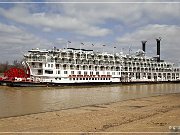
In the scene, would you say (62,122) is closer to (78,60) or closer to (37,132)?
(37,132)

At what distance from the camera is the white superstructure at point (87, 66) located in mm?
54062

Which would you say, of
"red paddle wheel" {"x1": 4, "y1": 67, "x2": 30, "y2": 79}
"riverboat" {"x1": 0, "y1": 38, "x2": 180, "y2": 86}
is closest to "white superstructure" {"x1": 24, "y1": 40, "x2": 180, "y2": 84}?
"riverboat" {"x1": 0, "y1": 38, "x2": 180, "y2": 86}

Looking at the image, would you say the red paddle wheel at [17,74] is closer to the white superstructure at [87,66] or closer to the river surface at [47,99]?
the white superstructure at [87,66]

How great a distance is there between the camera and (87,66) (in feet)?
200

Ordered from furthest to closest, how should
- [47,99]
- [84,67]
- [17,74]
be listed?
[84,67] → [17,74] → [47,99]

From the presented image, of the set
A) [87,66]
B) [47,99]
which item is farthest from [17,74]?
[47,99]

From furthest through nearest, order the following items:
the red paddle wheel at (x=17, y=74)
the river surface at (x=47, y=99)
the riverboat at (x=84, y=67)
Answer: the riverboat at (x=84, y=67), the red paddle wheel at (x=17, y=74), the river surface at (x=47, y=99)

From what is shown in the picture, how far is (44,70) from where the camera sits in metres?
53.9

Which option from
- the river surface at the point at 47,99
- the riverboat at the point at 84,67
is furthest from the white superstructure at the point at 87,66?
the river surface at the point at 47,99

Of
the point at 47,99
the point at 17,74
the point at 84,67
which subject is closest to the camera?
the point at 47,99

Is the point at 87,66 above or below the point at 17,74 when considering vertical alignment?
above

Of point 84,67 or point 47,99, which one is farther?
point 84,67

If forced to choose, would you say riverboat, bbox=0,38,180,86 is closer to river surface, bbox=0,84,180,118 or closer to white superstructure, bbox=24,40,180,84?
white superstructure, bbox=24,40,180,84

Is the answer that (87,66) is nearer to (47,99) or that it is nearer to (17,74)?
(17,74)
